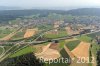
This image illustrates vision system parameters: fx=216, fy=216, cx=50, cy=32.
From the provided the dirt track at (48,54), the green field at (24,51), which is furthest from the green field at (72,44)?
the green field at (24,51)

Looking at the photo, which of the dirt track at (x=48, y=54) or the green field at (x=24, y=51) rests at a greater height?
the dirt track at (x=48, y=54)

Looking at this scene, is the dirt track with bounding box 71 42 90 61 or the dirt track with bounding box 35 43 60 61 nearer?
the dirt track with bounding box 35 43 60 61

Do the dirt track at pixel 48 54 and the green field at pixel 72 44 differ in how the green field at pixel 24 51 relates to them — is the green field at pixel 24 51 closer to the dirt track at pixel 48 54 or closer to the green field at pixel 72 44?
the dirt track at pixel 48 54

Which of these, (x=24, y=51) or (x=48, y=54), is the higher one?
(x=48, y=54)

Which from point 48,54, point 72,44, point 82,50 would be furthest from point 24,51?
point 82,50

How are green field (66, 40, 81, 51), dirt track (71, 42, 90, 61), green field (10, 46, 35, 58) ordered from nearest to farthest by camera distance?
dirt track (71, 42, 90, 61), green field (10, 46, 35, 58), green field (66, 40, 81, 51)

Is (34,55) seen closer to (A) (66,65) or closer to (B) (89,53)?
(A) (66,65)

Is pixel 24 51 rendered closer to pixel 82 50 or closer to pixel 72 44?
pixel 72 44

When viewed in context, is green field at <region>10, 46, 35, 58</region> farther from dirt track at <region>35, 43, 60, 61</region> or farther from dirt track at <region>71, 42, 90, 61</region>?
dirt track at <region>71, 42, 90, 61</region>

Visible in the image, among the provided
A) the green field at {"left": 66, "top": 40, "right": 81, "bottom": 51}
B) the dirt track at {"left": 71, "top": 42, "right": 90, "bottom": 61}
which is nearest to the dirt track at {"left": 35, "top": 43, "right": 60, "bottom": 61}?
the dirt track at {"left": 71, "top": 42, "right": 90, "bottom": 61}

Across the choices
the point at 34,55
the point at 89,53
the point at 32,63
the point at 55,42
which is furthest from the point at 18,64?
the point at 55,42

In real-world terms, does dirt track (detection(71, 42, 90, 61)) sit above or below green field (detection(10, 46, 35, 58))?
→ above
